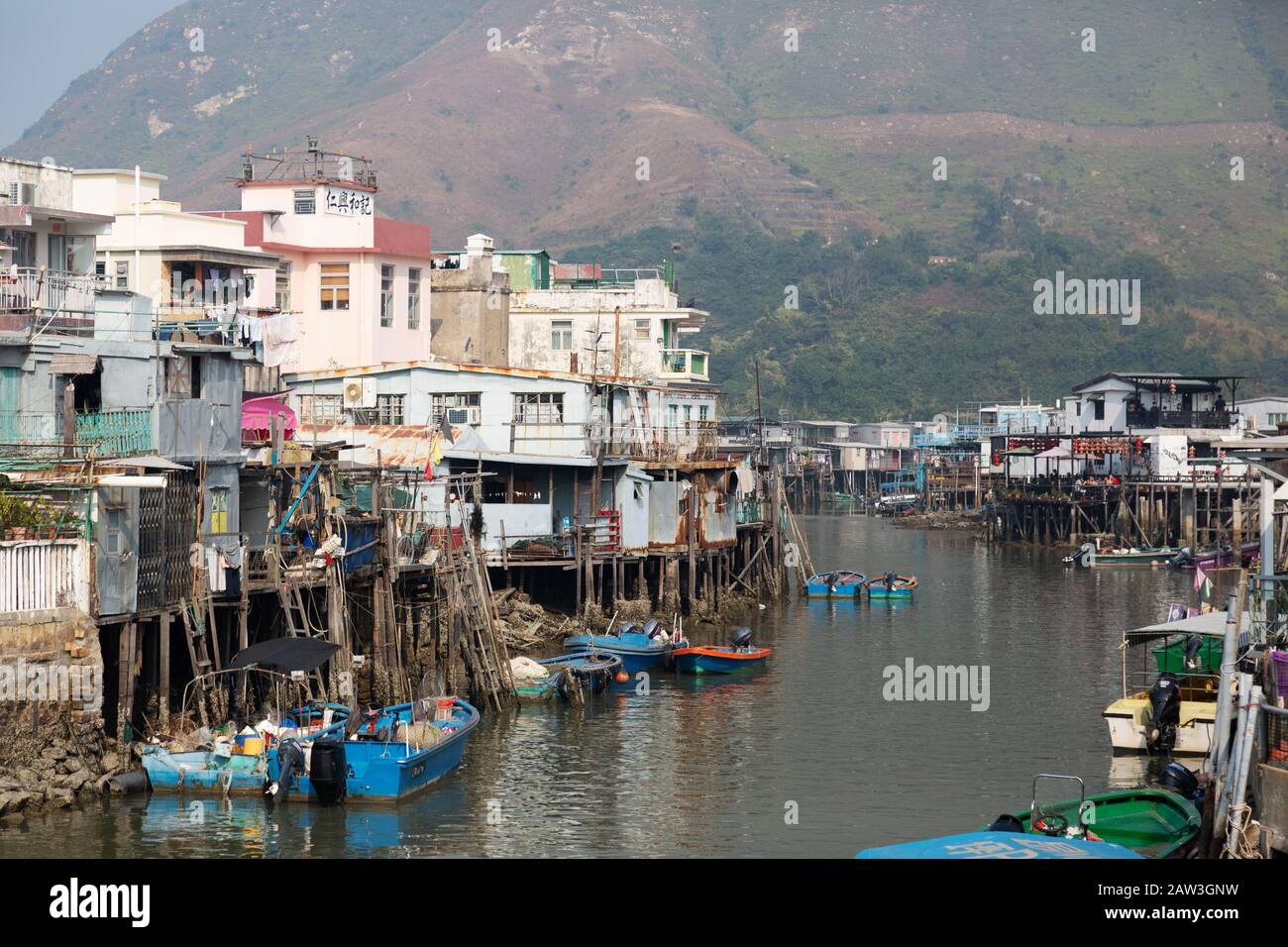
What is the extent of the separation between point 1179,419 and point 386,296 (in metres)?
54.2

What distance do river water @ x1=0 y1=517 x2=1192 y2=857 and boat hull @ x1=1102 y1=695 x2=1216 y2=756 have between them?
0.54 meters

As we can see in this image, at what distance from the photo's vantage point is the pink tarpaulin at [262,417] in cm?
4231

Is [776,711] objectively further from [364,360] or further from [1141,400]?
[1141,400]

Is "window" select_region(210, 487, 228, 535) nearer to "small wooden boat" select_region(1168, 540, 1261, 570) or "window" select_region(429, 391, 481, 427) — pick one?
"window" select_region(429, 391, 481, 427)

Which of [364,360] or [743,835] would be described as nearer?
[743,835]

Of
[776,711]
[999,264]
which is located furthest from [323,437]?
[999,264]

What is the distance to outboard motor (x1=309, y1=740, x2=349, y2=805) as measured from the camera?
30.4 meters

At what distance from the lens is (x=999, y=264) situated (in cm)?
19425

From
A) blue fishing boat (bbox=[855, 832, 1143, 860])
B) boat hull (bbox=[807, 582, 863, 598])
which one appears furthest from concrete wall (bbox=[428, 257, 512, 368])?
blue fishing boat (bbox=[855, 832, 1143, 860])

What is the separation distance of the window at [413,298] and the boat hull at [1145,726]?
115 feet

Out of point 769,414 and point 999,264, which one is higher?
point 999,264

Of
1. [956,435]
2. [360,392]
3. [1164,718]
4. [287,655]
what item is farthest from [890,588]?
[956,435]

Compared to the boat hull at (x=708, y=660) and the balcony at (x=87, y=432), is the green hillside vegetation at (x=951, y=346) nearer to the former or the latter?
the boat hull at (x=708, y=660)

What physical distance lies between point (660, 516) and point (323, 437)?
13000 mm
